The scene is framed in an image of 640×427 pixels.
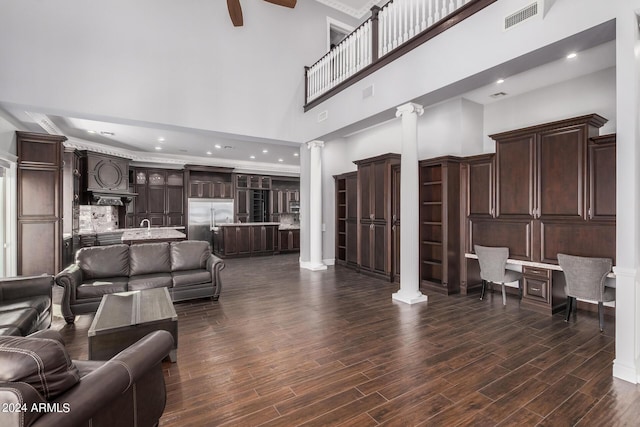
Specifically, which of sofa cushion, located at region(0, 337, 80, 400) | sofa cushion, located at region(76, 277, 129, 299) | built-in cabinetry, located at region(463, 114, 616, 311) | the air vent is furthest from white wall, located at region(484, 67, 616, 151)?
sofa cushion, located at region(76, 277, 129, 299)

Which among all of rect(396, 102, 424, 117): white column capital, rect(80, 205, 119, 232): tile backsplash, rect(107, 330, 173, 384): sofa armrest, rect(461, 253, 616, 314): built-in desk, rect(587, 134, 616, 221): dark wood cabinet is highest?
rect(396, 102, 424, 117): white column capital

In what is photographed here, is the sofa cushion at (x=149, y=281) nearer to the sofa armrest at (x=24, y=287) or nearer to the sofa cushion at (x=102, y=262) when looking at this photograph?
the sofa cushion at (x=102, y=262)

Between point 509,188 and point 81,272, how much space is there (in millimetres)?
6149

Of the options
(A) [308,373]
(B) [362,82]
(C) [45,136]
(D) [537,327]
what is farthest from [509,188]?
(C) [45,136]

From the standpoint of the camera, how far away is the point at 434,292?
495 centimetres

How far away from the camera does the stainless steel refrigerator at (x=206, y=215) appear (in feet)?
33.6

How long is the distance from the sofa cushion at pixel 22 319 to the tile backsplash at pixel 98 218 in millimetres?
6400

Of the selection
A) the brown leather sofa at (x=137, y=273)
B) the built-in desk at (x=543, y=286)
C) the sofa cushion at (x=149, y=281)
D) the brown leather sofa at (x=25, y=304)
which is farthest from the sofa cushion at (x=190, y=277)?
the built-in desk at (x=543, y=286)

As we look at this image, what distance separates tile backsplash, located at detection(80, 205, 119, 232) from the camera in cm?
824

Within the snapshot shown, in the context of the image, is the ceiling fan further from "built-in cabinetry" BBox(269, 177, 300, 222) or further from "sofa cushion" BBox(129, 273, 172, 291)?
"built-in cabinetry" BBox(269, 177, 300, 222)

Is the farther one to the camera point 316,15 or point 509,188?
point 316,15

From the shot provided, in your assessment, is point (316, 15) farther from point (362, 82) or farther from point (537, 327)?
point (537, 327)

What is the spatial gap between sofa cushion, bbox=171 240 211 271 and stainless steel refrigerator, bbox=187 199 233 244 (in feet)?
18.4

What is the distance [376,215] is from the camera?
6035 mm
